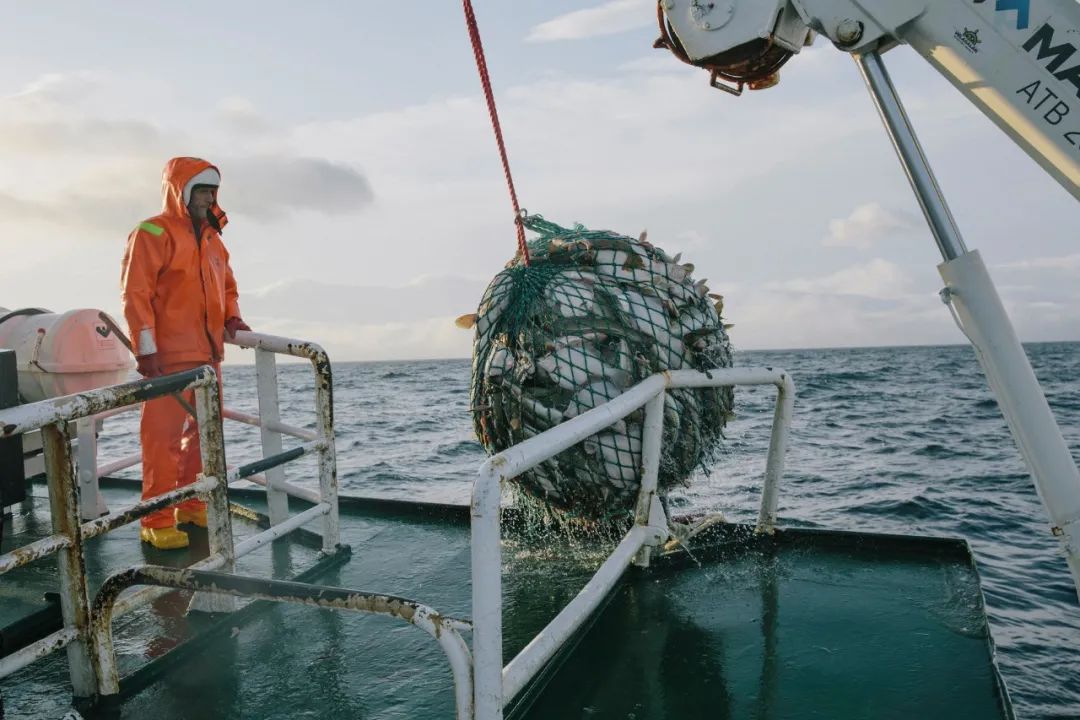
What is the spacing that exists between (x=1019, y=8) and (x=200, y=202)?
3910 mm

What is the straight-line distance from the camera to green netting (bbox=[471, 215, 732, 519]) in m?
3.05

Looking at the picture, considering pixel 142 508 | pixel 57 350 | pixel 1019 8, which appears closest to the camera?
pixel 1019 8

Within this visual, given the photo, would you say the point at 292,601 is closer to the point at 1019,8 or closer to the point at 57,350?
the point at 1019,8

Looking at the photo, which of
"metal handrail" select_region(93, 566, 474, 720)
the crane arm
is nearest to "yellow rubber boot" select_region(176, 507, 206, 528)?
"metal handrail" select_region(93, 566, 474, 720)

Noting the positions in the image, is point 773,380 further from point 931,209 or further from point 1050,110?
point 1050,110

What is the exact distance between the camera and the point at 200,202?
429 centimetres

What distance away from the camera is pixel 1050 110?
8.21 feet

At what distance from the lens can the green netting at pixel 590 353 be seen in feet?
10.0

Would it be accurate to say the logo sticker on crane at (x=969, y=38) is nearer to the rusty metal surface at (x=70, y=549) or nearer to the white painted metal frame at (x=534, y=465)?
the white painted metal frame at (x=534, y=465)

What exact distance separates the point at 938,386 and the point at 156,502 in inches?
1312

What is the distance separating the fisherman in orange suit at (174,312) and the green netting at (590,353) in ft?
5.88

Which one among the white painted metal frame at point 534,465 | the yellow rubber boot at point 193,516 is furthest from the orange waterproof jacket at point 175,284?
the white painted metal frame at point 534,465

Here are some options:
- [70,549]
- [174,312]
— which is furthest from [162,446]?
[70,549]

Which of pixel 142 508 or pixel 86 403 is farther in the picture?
pixel 142 508
